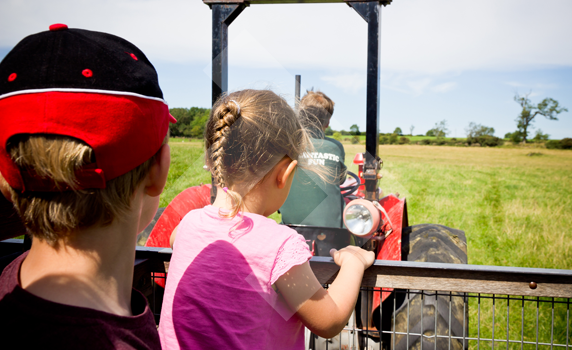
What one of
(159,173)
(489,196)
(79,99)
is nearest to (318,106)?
(159,173)

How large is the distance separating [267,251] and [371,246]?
1.19 m

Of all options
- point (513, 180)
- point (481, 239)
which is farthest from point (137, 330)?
point (513, 180)

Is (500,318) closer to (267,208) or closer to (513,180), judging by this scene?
(267,208)

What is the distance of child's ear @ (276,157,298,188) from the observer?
38.4 inches

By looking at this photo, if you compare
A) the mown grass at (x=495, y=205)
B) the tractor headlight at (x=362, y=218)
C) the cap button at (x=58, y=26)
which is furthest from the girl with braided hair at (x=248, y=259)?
the tractor headlight at (x=362, y=218)

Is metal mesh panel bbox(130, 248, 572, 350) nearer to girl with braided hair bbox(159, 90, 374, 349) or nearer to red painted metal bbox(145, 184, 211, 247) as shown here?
girl with braided hair bbox(159, 90, 374, 349)

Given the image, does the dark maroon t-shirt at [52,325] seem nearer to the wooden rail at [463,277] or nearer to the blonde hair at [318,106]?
the wooden rail at [463,277]

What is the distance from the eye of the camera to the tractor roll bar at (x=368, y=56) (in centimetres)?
137

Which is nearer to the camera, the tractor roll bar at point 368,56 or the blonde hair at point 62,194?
the blonde hair at point 62,194

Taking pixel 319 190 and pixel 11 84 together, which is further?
pixel 319 190

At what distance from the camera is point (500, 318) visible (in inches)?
138

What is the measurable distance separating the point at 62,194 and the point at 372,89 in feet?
4.97

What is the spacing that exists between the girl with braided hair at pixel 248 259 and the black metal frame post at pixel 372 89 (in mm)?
860

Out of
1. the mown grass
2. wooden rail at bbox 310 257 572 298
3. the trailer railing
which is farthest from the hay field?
wooden rail at bbox 310 257 572 298
